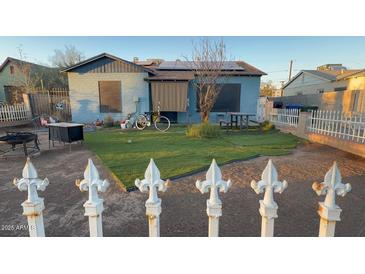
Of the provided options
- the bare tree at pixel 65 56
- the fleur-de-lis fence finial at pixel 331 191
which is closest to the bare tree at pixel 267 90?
the bare tree at pixel 65 56

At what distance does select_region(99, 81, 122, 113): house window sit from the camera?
1343 centimetres

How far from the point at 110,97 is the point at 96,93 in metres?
0.94

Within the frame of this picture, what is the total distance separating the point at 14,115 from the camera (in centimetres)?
1188

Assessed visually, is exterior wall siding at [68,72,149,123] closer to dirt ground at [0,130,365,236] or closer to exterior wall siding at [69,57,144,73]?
exterior wall siding at [69,57,144,73]

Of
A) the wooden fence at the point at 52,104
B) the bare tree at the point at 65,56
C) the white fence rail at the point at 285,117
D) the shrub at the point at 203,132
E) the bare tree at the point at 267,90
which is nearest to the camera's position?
the shrub at the point at 203,132

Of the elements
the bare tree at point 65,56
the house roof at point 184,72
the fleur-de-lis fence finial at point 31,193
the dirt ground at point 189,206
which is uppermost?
the bare tree at point 65,56

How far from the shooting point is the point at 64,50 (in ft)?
86.6

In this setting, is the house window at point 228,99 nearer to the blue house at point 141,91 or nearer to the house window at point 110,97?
the blue house at point 141,91

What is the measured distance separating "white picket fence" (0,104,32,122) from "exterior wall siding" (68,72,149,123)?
258 cm

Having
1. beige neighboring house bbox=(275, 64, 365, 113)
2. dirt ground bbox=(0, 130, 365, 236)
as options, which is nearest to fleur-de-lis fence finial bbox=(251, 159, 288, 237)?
dirt ground bbox=(0, 130, 365, 236)

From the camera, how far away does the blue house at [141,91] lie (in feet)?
42.5
